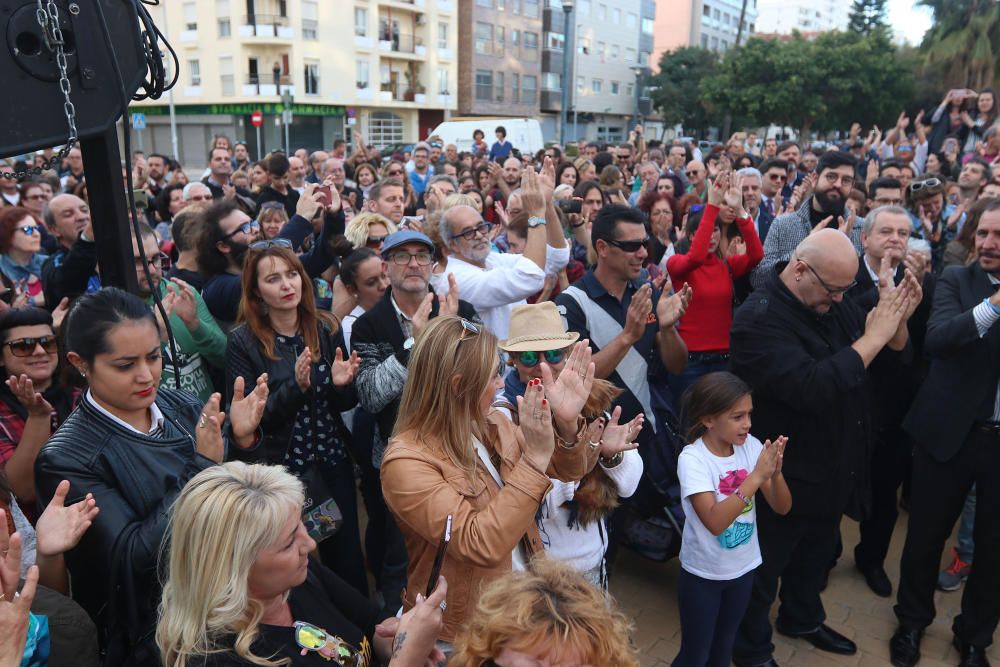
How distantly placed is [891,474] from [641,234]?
2.14 metres

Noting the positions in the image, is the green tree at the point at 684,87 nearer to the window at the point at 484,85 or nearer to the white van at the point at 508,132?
the window at the point at 484,85

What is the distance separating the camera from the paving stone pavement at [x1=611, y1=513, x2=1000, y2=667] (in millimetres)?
3512

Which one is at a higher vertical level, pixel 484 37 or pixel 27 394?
pixel 484 37

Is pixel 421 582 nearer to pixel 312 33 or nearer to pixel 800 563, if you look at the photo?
pixel 800 563

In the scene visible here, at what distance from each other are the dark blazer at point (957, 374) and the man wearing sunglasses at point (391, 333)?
2.27 metres

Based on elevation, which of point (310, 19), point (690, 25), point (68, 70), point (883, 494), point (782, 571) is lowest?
point (782, 571)

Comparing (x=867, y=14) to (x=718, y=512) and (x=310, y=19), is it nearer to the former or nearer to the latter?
(x=310, y=19)

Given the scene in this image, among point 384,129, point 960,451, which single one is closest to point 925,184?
point 960,451

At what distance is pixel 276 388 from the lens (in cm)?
328

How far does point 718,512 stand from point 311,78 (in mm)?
38710

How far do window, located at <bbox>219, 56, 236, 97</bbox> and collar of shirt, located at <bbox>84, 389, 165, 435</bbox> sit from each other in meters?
38.8

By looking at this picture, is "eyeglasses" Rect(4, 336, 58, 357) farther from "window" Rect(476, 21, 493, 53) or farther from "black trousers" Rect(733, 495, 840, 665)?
"window" Rect(476, 21, 493, 53)

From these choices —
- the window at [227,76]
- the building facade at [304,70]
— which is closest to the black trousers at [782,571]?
the building facade at [304,70]

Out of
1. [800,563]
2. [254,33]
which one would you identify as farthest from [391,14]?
[800,563]
